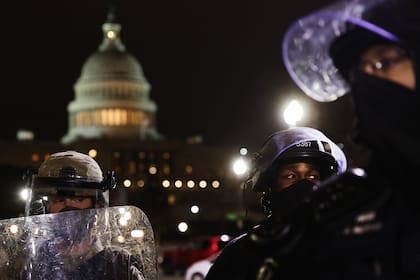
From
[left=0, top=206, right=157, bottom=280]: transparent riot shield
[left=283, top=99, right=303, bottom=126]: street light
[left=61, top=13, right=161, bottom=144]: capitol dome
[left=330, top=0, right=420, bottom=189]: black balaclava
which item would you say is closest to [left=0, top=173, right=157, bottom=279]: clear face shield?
[left=0, top=206, right=157, bottom=280]: transparent riot shield

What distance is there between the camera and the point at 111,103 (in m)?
88.8

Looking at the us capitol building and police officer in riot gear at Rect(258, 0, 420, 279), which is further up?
the us capitol building

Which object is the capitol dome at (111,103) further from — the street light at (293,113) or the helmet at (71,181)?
the helmet at (71,181)

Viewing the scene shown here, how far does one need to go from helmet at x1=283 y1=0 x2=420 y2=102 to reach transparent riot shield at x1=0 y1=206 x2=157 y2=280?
1.27 m

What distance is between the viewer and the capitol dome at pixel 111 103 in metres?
89.8

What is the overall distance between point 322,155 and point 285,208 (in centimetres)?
71

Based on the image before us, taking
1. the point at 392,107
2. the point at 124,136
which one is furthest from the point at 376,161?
the point at 124,136

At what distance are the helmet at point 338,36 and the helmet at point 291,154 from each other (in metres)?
1.14

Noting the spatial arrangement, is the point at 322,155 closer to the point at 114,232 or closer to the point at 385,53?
the point at 114,232

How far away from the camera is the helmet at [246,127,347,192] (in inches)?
144

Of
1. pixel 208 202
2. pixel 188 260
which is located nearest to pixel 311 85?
pixel 188 260

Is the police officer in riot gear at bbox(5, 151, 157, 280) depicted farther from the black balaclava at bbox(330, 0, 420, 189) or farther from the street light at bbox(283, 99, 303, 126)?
the street light at bbox(283, 99, 303, 126)

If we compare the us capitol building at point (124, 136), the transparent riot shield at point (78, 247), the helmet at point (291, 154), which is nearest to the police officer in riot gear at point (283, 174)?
the helmet at point (291, 154)

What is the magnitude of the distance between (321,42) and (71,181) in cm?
210
